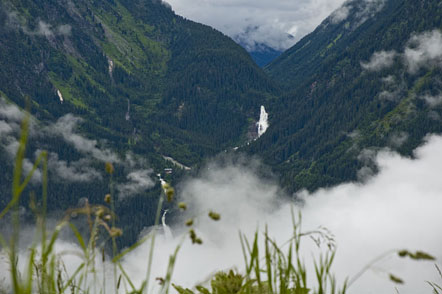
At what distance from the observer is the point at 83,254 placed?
3523 mm

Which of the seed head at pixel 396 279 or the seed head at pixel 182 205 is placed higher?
the seed head at pixel 182 205

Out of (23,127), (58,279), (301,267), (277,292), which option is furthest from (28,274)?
(277,292)

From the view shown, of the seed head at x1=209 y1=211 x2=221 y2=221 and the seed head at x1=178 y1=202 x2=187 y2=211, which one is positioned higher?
the seed head at x1=178 y1=202 x2=187 y2=211

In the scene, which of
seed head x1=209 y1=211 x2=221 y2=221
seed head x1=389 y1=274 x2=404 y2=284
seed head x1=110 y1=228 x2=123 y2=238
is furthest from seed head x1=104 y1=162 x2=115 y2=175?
seed head x1=389 y1=274 x2=404 y2=284

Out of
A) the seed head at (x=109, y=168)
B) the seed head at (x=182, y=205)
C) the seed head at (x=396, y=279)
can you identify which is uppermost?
the seed head at (x=109, y=168)

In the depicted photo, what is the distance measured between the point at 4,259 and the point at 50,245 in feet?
3.02

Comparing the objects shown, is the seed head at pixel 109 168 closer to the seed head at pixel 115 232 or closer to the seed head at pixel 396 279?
the seed head at pixel 115 232

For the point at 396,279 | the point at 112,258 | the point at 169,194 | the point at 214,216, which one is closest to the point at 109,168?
the point at 169,194

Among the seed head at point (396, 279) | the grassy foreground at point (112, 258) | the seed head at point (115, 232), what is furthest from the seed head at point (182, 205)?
the seed head at point (396, 279)

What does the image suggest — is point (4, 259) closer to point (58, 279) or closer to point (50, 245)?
point (58, 279)

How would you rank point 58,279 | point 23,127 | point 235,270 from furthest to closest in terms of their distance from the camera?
point 235,270
point 58,279
point 23,127

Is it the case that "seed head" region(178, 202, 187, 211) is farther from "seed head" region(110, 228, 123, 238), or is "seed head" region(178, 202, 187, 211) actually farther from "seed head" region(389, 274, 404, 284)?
"seed head" region(389, 274, 404, 284)

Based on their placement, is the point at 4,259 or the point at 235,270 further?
the point at 235,270

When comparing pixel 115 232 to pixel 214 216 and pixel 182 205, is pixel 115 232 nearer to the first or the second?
pixel 182 205
